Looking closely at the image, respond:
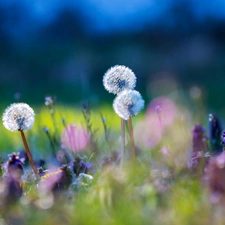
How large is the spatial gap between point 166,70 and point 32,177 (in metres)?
9.71

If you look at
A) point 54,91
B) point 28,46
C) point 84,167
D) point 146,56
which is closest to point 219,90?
point 54,91

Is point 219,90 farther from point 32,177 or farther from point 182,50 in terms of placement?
point 32,177

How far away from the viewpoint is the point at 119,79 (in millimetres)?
2490

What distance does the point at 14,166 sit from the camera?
234 centimetres

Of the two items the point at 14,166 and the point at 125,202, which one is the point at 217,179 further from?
the point at 14,166

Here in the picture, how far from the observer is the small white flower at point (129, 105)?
227cm

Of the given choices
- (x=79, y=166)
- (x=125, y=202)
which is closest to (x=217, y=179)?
(x=125, y=202)

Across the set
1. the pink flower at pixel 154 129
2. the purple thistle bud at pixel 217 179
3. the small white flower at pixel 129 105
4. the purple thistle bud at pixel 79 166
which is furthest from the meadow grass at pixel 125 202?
the pink flower at pixel 154 129

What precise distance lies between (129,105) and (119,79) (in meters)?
0.25

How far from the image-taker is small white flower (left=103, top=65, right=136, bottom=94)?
2471 mm

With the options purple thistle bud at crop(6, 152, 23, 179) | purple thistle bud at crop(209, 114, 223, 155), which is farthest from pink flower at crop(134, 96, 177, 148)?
purple thistle bud at crop(6, 152, 23, 179)

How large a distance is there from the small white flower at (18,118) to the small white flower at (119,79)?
357 mm

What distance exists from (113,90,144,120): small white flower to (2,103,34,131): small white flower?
1.09 ft

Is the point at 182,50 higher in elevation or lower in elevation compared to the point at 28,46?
lower
